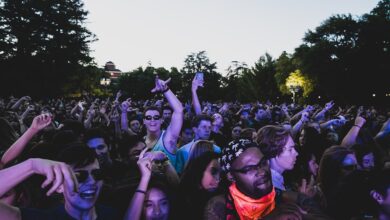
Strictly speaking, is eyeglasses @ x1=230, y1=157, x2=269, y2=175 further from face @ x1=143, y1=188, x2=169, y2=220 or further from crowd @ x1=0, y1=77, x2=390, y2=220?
face @ x1=143, y1=188, x2=169, y2=220

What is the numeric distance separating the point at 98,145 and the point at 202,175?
6.59 feet

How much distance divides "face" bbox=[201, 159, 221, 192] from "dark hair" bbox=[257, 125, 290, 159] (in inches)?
21.1

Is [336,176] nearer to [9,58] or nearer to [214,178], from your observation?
[214,178]

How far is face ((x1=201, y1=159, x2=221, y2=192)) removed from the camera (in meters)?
3.06

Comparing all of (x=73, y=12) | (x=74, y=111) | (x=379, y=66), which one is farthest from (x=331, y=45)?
(x=74, y=111)

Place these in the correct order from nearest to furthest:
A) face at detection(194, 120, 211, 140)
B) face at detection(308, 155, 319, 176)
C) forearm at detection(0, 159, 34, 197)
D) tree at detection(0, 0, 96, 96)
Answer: forearm at detection(0, 159, 34, 197), face at detection(308, 155, 319, 176), face at detection(194, 120, 211, 140), tree at detection(0, 0, 96, 96)

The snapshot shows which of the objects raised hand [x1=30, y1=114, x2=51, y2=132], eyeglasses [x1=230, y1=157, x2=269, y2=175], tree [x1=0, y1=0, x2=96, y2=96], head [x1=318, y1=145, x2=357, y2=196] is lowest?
head [x1=318, y1=145, x2=357, y2=196]

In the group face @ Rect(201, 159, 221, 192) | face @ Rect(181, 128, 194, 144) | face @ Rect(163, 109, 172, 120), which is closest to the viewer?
face @ Rect(201, 159, 221, 192)

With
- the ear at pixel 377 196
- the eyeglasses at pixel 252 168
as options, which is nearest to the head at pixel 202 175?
the eyeglasses at pixel 252 168

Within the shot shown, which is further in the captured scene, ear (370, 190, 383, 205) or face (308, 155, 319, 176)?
face (308, 155, 319, 176)

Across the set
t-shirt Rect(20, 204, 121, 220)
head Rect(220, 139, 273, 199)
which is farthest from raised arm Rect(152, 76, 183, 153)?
t-shirt Rect(20, 204, 121, 220)

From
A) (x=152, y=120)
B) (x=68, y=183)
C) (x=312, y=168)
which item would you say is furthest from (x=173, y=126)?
(x=68, y=183)

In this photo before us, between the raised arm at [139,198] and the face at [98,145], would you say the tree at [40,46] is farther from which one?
the raised arm at [139,198]

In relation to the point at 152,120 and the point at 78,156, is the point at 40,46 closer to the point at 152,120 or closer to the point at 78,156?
the point at 152,120
